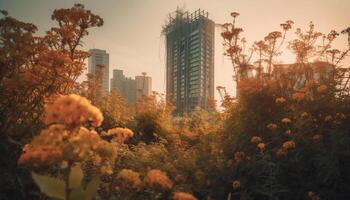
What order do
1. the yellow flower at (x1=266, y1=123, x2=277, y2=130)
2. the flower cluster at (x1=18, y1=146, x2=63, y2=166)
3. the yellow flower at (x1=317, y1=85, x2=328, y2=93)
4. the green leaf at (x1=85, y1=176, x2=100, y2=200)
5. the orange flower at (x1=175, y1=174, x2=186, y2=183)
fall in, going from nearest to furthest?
the flower cluster at (x1=18, y1=146, x2=63, y2=166), the green leaf at (x1=85, y1=176, x2=100, y2=200), the orange flower at (x1=175, y1=174, x2=186, y2=183), the yellow flower at (x1=266, y1=123, x2=277, y2=130), the yellow flower at (x1=317, y1=85, x2=328, y2=93)

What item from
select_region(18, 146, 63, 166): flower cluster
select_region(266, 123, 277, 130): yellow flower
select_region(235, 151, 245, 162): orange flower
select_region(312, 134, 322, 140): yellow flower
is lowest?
select_region(235, 151, 245, 162): orange flower

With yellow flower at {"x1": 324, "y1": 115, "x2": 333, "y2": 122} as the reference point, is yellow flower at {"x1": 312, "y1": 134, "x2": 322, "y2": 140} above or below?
below

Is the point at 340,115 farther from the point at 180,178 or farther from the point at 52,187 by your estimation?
the point at 52,187

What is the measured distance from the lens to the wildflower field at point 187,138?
2012mm

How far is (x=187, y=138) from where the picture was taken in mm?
5551

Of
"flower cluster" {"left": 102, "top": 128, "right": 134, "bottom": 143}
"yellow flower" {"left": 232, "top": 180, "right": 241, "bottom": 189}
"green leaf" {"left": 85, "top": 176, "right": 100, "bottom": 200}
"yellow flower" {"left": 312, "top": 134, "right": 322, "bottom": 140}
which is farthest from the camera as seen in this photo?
"yellow flower" {"left": 312, "top": 134, "right": 322, "bottom": 140}

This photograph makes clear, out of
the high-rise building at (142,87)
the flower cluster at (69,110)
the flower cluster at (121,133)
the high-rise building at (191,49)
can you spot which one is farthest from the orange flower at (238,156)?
the high-rise building at (191,49)

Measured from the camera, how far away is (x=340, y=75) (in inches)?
174

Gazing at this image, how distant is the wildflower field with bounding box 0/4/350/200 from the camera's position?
2.01 m

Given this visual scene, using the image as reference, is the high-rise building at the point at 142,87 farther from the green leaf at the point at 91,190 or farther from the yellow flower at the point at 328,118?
the green leaf at the point at 91,190

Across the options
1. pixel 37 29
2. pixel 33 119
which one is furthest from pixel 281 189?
pixel 37 29

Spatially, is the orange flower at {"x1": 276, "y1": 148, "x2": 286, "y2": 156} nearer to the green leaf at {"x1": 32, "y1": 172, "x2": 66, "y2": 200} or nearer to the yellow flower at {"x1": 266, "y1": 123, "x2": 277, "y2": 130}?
the yellow flower at {"x1": 266, "y1": 123, "x2": 277, "y2": 130}

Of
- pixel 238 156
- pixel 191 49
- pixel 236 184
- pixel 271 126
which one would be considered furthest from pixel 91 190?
pixel 191 49

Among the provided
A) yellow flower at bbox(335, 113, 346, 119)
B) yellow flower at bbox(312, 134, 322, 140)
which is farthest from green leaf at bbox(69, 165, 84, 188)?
yellow flower at bbox(335, 113, 346, 119)
